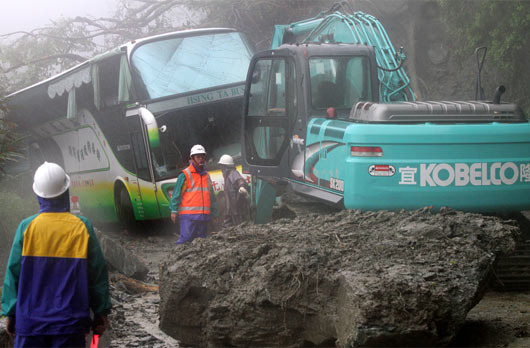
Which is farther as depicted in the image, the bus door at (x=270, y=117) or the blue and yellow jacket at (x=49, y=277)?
the bus door at (x=270, y=117)

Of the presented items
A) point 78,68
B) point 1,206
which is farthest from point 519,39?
point 1,206

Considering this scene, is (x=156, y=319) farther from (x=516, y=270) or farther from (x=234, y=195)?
(x=516, y=270)

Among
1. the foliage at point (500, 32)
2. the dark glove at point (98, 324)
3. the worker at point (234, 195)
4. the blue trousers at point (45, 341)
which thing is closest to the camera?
the blue trousers at point (45, 341)

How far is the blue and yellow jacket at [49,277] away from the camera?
3.93 metres

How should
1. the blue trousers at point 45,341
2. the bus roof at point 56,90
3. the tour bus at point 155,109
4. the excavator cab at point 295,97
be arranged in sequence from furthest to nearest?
the bus roof at point 56,90
the tour bus at point 155,109
the excavator cab at point 295,97
the blue trousers at point 45,341

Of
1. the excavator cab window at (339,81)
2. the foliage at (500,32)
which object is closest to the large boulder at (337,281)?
the excavator cab window at (339,81)

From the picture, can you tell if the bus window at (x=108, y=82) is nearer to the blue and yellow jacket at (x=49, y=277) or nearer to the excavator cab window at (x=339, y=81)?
the excavator cab window at (x=339, y=81)

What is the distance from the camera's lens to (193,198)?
27.8 feet

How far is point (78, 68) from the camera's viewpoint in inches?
551

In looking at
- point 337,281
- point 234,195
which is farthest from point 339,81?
point 337,281

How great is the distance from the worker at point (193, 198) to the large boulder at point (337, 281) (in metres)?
2.20

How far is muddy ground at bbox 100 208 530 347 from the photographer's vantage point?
5.54 metres

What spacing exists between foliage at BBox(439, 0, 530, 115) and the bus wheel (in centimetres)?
766

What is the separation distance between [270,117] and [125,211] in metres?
5.69
